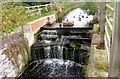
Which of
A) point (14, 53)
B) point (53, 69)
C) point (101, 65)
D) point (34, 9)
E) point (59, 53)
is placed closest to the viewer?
point (101, 65)

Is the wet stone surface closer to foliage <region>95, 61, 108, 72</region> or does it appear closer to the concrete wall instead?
the concrete wall

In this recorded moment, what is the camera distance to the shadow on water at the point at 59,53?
3725mm

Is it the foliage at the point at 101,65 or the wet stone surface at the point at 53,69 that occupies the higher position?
the foliage at the point at 101,65

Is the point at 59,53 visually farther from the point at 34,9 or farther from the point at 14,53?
the point at 34,9

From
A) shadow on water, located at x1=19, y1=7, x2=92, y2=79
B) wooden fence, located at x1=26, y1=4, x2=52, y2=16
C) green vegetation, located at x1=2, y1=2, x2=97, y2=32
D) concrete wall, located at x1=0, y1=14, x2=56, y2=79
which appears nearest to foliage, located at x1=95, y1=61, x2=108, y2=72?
shadow on water, located at x1=19, y1=7, x2=92, y2=79

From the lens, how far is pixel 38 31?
6.56 meters

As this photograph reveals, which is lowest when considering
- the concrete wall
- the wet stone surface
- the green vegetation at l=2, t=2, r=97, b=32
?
the wet stone surface

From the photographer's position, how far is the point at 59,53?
4.79 meters

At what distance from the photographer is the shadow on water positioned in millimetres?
3725

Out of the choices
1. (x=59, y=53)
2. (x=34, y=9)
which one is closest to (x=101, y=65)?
(x=59, y=53)

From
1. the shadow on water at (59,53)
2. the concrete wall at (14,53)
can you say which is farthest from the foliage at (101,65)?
the concrete wall at (14,53)

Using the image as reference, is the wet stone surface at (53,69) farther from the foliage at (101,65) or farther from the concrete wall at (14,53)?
the foliage at (101,65)

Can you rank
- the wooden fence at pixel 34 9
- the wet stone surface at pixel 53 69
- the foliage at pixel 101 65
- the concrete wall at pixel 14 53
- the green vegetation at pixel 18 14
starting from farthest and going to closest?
the wooden fence at pixel 34 9 < the green vegetation at pixel 18 14 < the wet stone surface at pixel 53 69 < the concrete wall at pixel 14 53 < the foliage at pixel 101 65

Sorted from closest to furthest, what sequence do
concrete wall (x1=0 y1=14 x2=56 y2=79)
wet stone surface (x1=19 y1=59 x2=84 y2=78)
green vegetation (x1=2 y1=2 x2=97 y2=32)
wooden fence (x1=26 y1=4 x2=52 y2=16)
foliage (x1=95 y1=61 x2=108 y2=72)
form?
foliage (x1=95 y1=61 x2=108 y2=72)
concrete wall (x1=0 y1=14 x2=56 y2=79)
wet stone surface (x1=19 y1=59 x2=84 y2=78)
green vegetation (x1=2 y1=2 x2=97 y2=32)
wooden fence (x1=26 y1=4 x2=52 y2=16)
